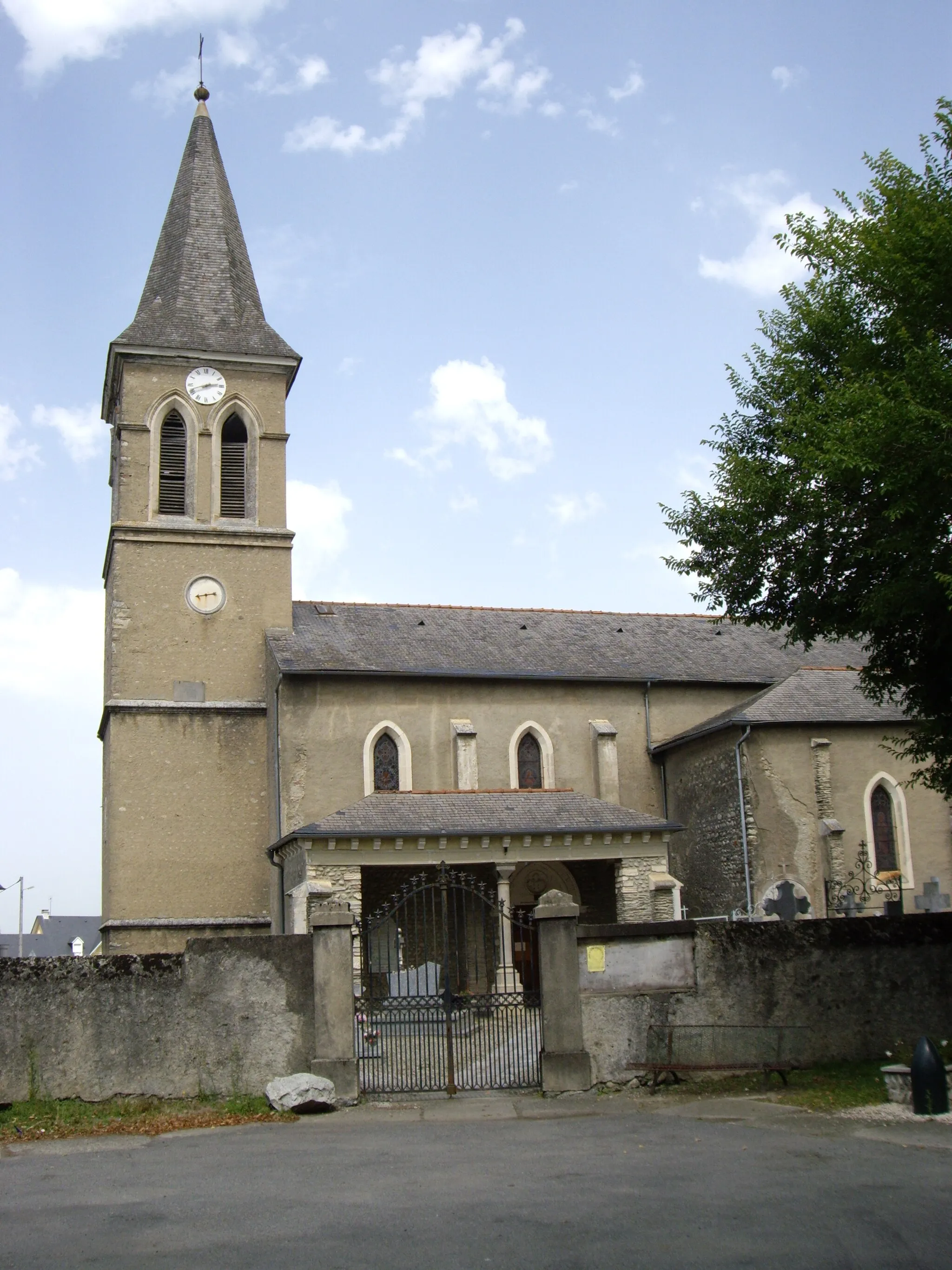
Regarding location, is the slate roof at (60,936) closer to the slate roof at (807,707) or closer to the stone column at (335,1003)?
the slate roof at (807,707)

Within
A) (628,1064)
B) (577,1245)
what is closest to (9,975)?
(628,1064)

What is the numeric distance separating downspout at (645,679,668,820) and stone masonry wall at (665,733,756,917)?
140mm

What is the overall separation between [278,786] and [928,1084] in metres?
16.7

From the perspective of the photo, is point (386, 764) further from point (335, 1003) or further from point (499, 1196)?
point (499, 1196)

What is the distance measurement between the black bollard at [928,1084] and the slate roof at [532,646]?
54.3ft

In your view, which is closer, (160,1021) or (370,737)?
(160,1021)

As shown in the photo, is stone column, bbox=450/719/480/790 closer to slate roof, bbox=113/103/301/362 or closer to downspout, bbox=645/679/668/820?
downspout, bbox=645/679/668/820

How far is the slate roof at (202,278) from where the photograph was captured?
29.6 meters

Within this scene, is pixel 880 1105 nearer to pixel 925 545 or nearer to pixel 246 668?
pixel 925 545

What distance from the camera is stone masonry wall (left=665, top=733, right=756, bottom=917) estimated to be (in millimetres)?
25516

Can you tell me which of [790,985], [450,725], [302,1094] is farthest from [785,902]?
[302,1094]

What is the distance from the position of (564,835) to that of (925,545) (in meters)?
12.3

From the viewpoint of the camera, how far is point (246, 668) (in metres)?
27.4

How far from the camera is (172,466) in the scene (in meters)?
28.8
